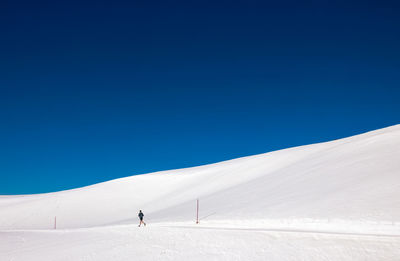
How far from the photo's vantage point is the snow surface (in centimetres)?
1154

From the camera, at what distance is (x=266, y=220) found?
16.2 m

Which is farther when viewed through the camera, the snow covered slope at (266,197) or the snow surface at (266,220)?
the snow covered slope at (266,197)

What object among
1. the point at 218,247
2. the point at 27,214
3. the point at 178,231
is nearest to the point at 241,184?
the point at 178,231

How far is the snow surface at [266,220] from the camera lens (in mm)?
11537

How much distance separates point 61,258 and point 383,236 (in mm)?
12783

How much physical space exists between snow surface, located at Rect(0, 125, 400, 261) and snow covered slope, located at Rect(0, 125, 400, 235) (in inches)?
3.2

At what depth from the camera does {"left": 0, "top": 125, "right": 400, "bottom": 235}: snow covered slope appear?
14828 mm

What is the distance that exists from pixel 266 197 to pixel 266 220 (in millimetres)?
5276

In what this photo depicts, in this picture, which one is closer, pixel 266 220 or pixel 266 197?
pixel 266 220

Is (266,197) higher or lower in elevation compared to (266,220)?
higher

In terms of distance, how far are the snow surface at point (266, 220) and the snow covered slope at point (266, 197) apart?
3.2 inches

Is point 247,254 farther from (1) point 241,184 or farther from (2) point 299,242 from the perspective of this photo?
(1) point 241,184

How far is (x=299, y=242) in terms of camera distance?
1148 cm

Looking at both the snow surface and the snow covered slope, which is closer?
the snow surface
